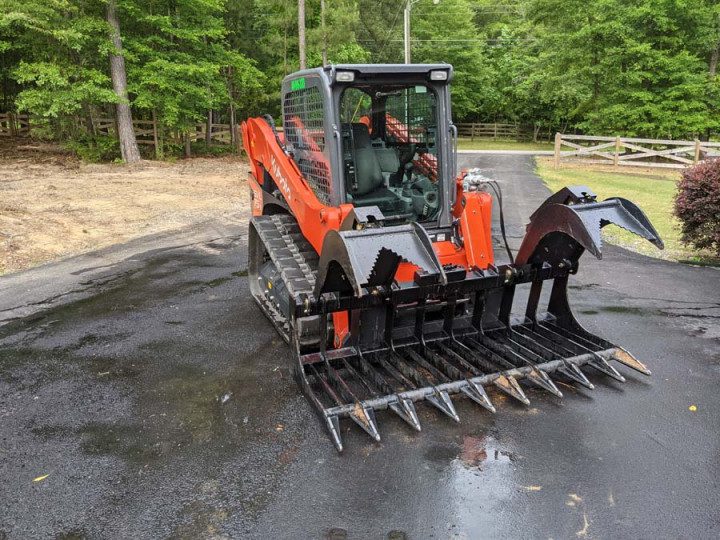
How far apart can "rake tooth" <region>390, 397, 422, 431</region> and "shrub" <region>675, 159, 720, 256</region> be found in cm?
674

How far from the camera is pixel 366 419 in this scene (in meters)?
3.95

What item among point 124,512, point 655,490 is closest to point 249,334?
point 124,512

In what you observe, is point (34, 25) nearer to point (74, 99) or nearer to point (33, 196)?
point (74, 99)

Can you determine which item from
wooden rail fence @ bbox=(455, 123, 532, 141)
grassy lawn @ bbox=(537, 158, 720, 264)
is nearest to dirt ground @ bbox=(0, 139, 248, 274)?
grassy lawn @ bbox=(537, 158, 720, 264)

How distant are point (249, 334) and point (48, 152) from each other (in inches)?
797

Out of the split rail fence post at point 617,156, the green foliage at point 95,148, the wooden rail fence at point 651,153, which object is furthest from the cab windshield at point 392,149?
the split rail fence post at point 617,156

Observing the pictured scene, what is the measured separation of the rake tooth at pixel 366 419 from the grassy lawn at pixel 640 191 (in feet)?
23.0

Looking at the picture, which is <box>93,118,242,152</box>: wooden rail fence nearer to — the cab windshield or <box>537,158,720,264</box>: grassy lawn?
<box>537,158,720,264</box>: grassy lawn

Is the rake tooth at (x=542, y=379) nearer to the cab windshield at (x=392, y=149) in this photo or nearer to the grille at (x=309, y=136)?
the cab windshield at (x=392, y=149)

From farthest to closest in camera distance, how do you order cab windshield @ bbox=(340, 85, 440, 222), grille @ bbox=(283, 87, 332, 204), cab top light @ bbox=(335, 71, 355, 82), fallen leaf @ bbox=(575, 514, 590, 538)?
1. cab windshield @ bbox=(340, 85, 440, 222)
2. grille @ bbox=(283, 87, 332, 204)
3. cab top light @ bbox=(335, 71, 355, 82)
4. fallen leaf @ bbox=(575, 514, 590, 538)

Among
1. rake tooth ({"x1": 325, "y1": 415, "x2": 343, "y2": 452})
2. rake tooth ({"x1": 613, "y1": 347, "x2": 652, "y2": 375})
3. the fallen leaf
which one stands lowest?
the fallen leaf

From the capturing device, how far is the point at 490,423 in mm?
4219

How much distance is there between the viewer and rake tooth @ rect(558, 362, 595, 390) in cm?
462

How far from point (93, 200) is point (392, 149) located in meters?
10.5
